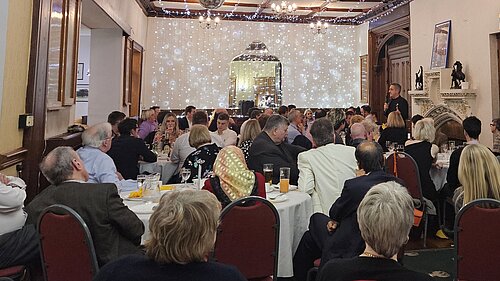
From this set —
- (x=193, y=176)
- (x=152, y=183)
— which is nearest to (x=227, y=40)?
(x=193, y=176)

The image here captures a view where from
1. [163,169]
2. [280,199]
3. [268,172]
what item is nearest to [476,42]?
[268,172]

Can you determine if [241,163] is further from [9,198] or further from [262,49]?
[262,49]

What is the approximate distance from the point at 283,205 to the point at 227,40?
10.3 metres

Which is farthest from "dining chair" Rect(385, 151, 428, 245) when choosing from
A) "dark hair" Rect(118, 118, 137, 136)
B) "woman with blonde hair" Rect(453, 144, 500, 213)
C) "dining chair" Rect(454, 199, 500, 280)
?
"dark hair" Rect(118, 118, 137, 136)

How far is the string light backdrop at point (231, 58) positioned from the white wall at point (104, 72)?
12.8ft

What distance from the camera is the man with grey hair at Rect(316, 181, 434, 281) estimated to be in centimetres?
143

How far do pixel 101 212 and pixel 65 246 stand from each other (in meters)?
0.26

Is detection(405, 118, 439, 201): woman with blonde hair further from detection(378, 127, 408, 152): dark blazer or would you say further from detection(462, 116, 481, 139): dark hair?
detection(378, 127, 408, 152): dark blazer

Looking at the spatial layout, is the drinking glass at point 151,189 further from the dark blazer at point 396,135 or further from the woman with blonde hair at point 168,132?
the dark blazer at point 396,135

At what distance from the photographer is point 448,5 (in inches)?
329

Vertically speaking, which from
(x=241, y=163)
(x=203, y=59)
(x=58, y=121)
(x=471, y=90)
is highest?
(x=203, y=59)

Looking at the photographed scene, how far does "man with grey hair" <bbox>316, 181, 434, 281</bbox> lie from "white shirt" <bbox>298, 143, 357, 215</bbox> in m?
1.65

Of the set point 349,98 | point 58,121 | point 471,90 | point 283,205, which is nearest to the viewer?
point 283,205

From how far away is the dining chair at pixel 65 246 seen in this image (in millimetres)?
2082
